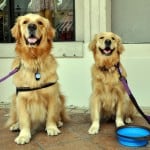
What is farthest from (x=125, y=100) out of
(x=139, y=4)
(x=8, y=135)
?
(x=139, y=4)

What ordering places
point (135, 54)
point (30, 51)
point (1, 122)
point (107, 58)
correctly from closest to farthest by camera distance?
point (30, 51), point (107, 58), point (1, 122), point (135, 54)

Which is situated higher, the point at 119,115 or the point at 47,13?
the point at 47,13

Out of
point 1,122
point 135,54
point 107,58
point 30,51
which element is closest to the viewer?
point 30,51

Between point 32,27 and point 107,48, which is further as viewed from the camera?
point 107,48

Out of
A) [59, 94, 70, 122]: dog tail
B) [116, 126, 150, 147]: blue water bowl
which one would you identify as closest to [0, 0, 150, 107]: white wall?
[59, 94, 70, 122]: dog tail

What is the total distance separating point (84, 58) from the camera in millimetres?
5406

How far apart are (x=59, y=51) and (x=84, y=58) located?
1.31 ft

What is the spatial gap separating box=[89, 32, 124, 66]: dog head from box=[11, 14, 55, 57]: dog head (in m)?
0.56

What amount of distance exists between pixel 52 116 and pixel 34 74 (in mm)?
533

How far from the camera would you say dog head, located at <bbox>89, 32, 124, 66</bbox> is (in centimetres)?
414

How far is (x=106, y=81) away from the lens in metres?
4.20

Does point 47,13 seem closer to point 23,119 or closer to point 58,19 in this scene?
point 58,19

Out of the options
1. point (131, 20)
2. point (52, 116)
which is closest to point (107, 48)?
point (52, 116)

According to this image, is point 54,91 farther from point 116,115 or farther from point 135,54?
point 135,54
